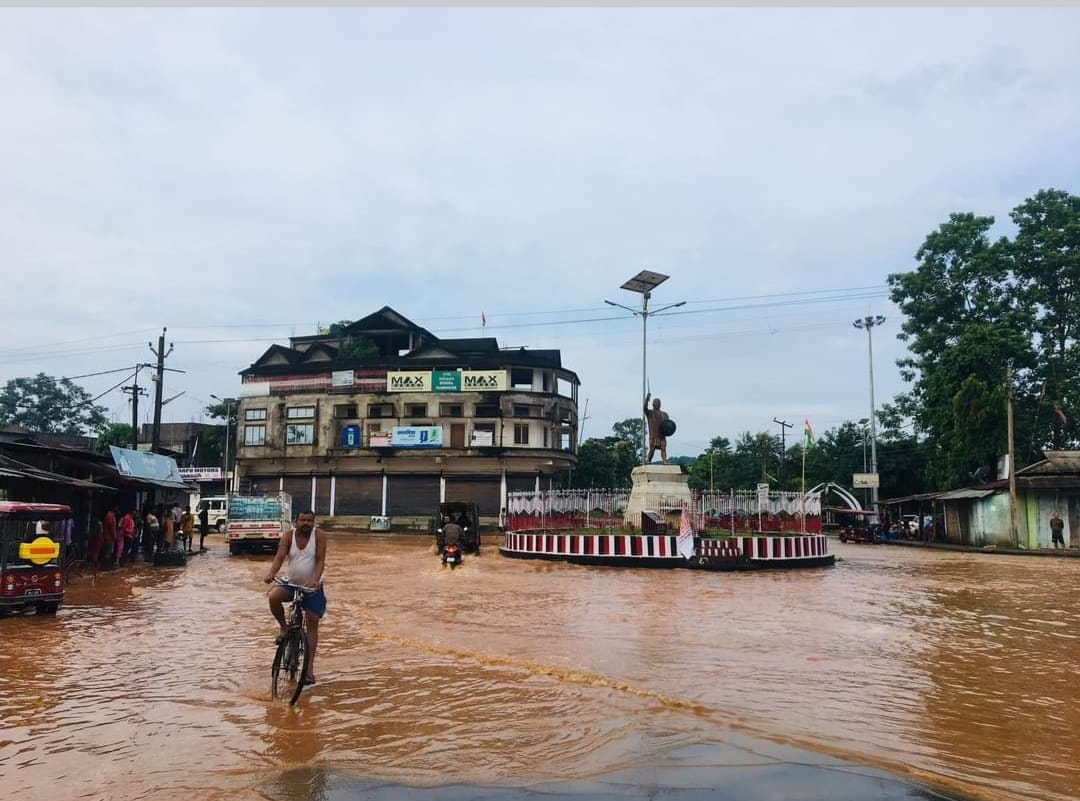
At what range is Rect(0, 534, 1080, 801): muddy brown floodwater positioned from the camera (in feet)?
18.3

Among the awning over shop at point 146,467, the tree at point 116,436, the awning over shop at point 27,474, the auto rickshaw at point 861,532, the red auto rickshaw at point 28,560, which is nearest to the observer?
the red auto rickshaw at point 28,560

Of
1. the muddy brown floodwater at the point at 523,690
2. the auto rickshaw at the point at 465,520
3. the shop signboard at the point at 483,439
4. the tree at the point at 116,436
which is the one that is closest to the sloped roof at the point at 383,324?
the shop signboard at the point at 483,439

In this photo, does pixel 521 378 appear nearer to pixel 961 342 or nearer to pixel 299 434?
pixel 299 434

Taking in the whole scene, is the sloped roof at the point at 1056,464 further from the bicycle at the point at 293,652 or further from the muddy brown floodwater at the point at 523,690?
the bicycle at the point at 293,652

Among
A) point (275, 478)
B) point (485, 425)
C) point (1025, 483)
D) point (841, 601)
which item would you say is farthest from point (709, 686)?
point (275, 478)

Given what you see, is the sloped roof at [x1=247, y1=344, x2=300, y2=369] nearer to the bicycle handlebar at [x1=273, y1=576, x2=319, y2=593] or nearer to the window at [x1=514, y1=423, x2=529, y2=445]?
the window at [x1=514, y1=423, x2=529, y2=445]

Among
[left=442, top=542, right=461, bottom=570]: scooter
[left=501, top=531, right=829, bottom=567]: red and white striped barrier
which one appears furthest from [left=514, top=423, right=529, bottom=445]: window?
[left=442, top=542, right=461, bottom=570]: scooter

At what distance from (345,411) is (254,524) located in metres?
31.1

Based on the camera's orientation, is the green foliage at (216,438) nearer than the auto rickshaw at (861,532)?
No

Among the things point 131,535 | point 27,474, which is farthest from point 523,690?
point 131,535

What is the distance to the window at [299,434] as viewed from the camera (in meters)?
58.2

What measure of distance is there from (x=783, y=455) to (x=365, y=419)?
40189 millimetres

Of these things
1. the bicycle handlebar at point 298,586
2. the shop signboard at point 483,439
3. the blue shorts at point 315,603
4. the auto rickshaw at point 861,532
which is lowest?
the auto rickshaw at point 861,532

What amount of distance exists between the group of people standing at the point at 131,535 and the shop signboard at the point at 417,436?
1054 inches
